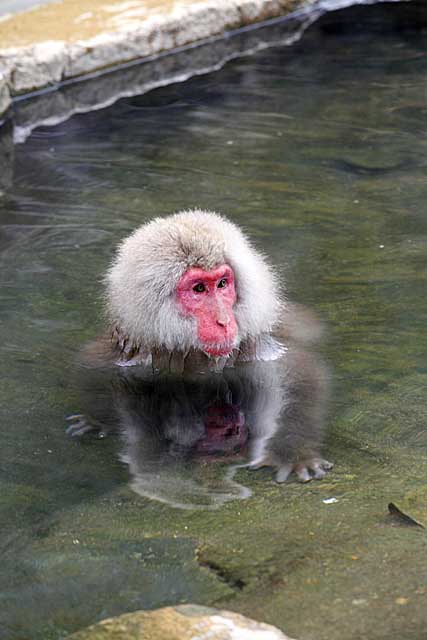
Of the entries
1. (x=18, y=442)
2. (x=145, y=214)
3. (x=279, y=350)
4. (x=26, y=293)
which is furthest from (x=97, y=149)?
(x=18, y=442)

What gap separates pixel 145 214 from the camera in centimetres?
656

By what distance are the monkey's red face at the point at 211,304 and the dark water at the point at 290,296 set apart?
523 mm

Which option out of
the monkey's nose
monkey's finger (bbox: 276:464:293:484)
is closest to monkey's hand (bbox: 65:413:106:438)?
the monkey's nose

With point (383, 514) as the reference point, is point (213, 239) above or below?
above

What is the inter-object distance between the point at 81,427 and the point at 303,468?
100 centimetres

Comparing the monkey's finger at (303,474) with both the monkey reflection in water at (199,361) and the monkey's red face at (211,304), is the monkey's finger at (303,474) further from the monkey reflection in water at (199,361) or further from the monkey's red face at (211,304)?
the monkey's red face at (211,304)

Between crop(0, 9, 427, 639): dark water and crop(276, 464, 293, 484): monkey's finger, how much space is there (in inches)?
1.8

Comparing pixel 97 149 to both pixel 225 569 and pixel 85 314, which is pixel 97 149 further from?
pixel 225 569

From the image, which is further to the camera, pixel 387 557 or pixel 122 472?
pixel 122 472

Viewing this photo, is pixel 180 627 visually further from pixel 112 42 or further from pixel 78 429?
pixel 112 42

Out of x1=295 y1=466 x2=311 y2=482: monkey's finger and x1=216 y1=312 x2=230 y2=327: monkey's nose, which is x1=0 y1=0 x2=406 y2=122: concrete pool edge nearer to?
x1=216 y1=312 x2=230 y2=327: monkey's nose

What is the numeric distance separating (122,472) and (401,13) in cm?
758

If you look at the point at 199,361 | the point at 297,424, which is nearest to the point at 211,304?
the point at 199,361

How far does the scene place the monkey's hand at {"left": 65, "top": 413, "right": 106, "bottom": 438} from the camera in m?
4.48
